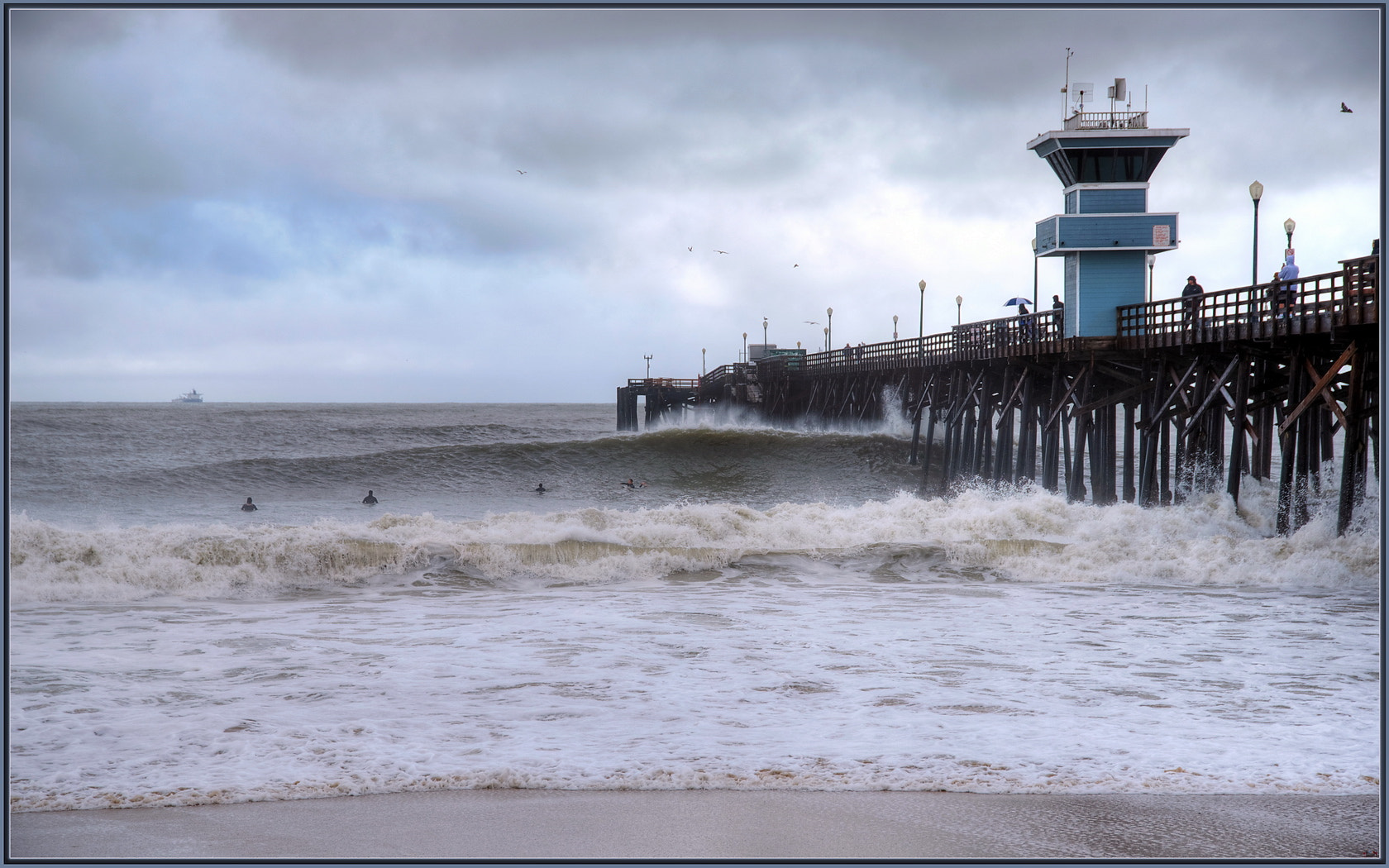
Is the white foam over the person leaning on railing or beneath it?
beneath

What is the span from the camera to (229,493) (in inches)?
1276

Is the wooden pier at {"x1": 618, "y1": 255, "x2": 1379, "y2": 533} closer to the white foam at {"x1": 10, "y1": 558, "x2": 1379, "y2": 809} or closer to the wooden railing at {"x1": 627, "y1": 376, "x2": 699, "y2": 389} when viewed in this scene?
the white foam at {"x1": 10, "y1": 558, "x2": 1379, "y2": 809}

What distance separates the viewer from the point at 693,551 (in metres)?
16.2

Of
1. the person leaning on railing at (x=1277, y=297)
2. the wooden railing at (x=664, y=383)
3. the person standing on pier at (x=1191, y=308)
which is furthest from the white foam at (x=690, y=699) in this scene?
the wooden railing at (x=664, y=383)

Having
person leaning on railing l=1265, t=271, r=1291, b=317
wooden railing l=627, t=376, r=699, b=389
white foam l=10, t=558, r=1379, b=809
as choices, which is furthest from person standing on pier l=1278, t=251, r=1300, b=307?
wooden railing l=627, t=376, r=699, b=389

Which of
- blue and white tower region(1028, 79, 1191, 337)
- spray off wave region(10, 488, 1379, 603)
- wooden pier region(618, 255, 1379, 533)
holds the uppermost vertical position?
blue and white tower region(1028, 79, 1191, 337)

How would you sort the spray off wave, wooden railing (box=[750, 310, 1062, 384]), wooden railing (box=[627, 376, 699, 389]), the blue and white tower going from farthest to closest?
1. wooden railing (box=[627, 376, 699, 389])
2. wooden railing (box=[750, 310, 1062, 384])
3. the blue and white tower
4. the spray off wave

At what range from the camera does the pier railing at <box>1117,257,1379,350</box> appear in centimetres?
1423

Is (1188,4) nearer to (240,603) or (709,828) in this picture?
(709,828)

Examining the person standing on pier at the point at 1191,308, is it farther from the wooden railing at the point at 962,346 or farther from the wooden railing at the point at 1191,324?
the wooden railing at the point at 962,346

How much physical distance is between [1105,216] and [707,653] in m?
20.6

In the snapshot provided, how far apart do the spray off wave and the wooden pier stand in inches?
45.2

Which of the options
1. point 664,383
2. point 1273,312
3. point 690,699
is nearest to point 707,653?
point 690,699

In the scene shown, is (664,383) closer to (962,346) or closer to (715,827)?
(962,346)
